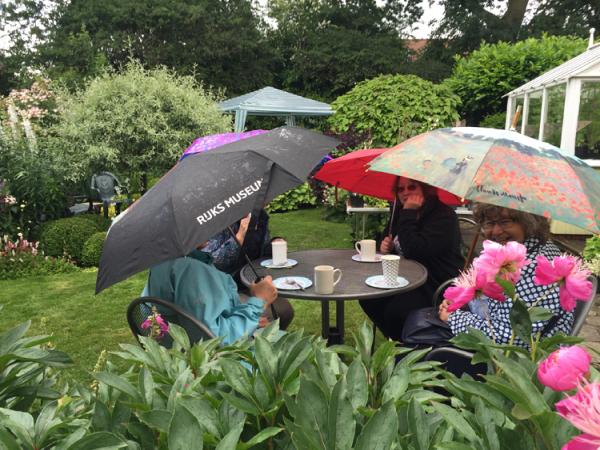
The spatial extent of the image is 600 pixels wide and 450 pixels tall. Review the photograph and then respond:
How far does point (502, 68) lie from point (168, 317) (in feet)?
35.8

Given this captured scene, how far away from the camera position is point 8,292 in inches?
207

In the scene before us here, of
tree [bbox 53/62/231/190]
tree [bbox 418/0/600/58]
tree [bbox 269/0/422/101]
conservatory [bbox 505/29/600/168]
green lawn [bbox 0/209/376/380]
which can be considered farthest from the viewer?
tree [bbox 418/0/600/58]

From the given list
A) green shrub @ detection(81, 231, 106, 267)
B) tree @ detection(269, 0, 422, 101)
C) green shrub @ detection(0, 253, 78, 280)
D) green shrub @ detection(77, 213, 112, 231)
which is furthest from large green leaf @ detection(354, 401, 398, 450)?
tree @ detection(269, 0, 422, 101)

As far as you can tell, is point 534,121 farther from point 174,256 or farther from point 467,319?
point 174,256

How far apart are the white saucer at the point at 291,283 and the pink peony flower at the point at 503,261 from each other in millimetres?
1587

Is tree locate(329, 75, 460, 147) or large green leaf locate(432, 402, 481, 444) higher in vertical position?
tree locate(329, 75, 460, 147)

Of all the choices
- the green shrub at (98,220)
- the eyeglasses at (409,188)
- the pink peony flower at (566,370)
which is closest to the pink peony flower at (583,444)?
the pink peony flower at (566,370)

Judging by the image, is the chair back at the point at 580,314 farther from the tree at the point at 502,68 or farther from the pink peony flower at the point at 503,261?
the tree at the point at 502,68

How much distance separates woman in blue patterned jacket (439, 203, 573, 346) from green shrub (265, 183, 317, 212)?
7792 millimetres

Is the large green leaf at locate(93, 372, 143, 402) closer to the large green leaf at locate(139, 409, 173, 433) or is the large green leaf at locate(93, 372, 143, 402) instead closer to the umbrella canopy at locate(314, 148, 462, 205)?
the large green leaf at locate(139, 409, 173, 433)

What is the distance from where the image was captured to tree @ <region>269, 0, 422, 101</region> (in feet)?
53.5

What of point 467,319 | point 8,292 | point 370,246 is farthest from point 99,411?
point 8,292

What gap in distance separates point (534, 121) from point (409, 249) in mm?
7166

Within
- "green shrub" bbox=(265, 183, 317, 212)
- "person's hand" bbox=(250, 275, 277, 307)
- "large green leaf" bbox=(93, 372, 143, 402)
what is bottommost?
"green shrub" bbox=(265, 183, 317, 212)
